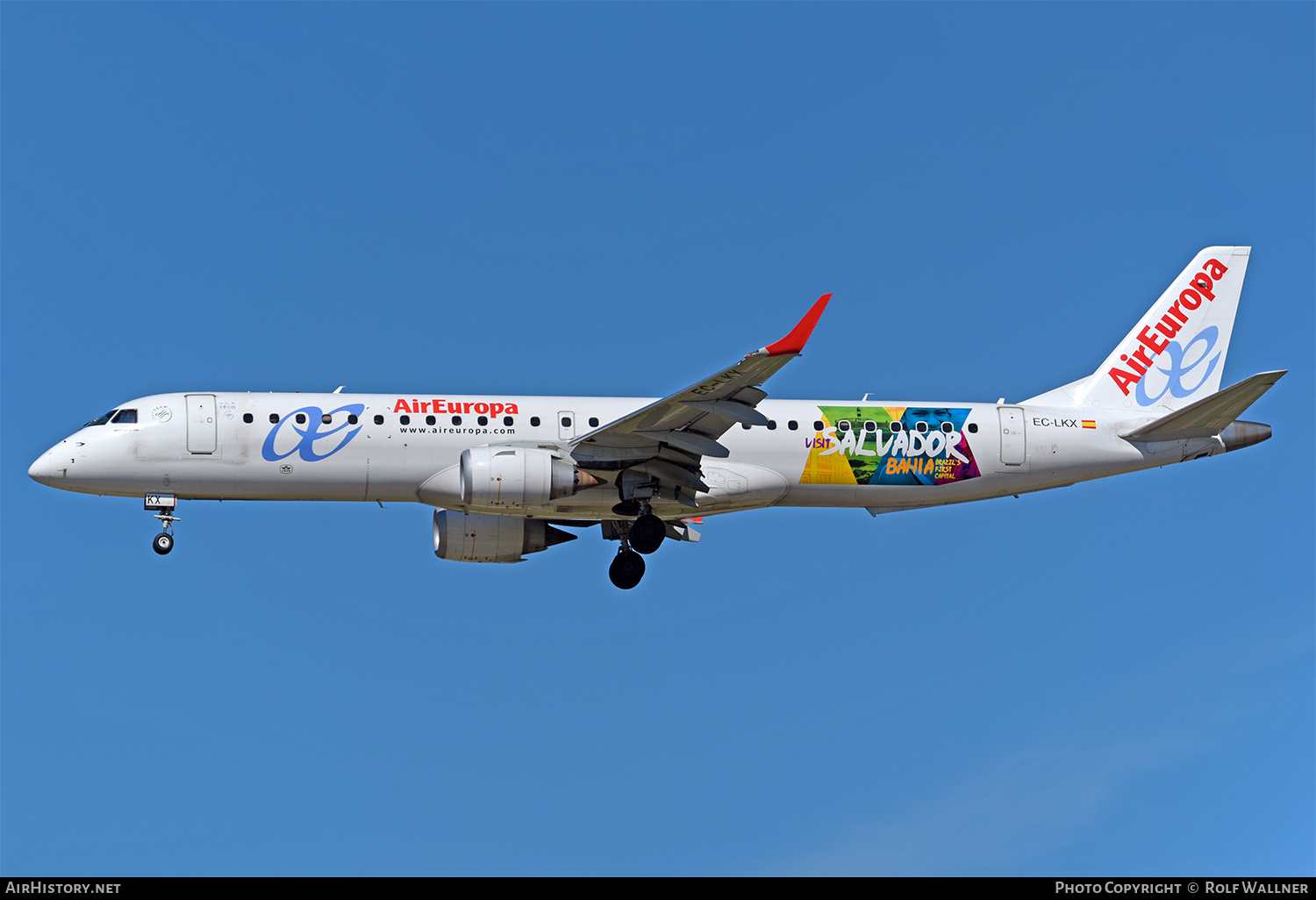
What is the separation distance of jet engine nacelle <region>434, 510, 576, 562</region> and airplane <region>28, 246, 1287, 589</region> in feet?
0.16

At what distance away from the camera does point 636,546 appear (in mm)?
39344

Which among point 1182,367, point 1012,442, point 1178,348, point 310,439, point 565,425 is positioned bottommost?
point 1012,442

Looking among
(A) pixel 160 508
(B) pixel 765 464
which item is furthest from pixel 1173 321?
(A) pixel 160 508

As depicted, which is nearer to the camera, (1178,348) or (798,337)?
(798,337)

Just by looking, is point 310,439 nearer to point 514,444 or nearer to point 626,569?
point 514,444

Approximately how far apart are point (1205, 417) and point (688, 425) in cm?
1299

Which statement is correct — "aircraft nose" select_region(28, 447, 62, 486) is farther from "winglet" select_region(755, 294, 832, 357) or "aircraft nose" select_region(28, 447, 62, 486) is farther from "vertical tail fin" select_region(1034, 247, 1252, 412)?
"vertical tail fin" select_region(1034, 247, 1252, 412)

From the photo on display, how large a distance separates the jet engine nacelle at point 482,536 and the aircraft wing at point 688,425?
3.94 m

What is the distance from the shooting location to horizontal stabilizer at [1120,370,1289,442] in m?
39.1

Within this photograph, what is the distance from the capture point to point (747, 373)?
117 feet

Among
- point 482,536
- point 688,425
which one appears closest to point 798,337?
point 688,425

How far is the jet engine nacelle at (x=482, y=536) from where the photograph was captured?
138 feet

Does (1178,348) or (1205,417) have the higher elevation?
(1178,348)

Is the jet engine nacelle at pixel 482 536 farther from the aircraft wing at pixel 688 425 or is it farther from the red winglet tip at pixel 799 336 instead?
the red winglet tip at pixel 799 336
